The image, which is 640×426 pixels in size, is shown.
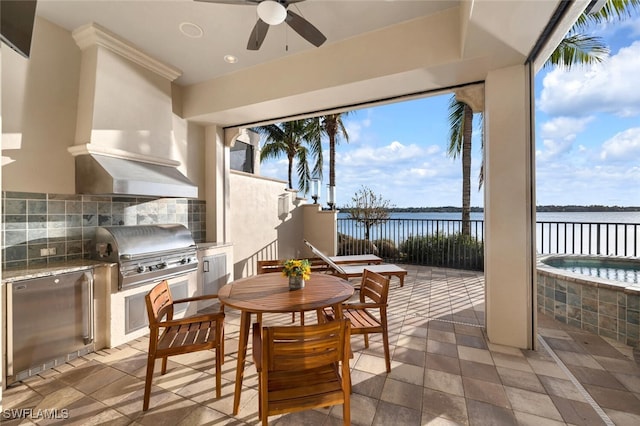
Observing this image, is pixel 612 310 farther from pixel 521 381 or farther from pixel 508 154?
pixel 508 154

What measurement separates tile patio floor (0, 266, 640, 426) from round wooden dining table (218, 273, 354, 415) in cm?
49

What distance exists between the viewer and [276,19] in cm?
216

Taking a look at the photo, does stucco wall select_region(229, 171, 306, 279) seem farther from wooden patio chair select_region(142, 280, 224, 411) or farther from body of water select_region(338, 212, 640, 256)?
wooden patio chair select_region(142, 280, 224, 411)

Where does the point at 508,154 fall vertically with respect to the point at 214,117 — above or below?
below

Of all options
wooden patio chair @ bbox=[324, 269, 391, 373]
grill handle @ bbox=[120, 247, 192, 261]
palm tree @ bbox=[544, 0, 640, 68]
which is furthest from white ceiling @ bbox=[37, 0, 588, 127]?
palm tree @ bbox=[544, 0, 640, 68]

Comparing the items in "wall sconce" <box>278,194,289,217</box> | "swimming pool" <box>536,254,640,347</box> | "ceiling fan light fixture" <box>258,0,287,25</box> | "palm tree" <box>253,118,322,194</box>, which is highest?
"palm tree" <box>253,118,322,194</box>

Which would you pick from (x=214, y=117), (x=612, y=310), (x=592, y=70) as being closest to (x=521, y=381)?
(x=612, y=310)

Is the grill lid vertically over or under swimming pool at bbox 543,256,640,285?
over

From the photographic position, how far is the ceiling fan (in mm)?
2082

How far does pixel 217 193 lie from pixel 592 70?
689 cm

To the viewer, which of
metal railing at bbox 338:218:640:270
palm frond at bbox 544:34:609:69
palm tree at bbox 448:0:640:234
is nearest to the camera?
palm tree at bbox 448:0:640:234

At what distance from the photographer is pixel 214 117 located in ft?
13.8

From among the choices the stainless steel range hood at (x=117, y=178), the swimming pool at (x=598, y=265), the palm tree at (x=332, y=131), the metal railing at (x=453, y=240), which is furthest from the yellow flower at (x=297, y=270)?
the palm tree at (x=332, y=131)

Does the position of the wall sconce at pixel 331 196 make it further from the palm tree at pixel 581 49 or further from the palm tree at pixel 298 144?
the palm tree at pixel 581 49
